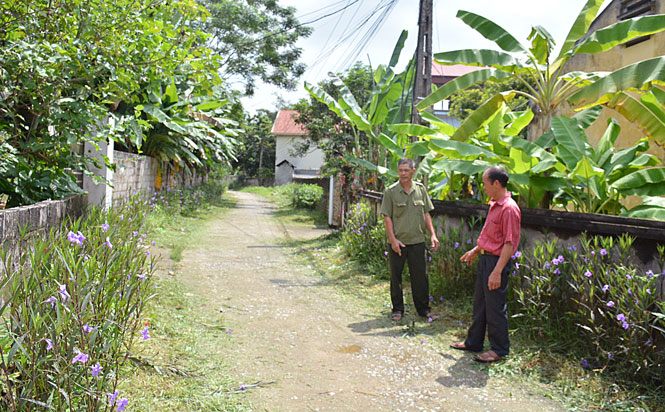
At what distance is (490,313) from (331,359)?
143cm

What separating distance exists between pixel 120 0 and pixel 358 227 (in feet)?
18.2

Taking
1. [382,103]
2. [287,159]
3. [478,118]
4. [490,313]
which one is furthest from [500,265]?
[287,159]

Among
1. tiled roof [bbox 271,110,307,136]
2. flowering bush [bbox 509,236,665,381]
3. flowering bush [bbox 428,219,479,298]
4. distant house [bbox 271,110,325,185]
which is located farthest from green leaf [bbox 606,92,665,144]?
distant house [bbox 271,110,325,185]

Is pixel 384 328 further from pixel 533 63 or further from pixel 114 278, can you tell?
pixel 533 63

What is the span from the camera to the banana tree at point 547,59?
574 cm

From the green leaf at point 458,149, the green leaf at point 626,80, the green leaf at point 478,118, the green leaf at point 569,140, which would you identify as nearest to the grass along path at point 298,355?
the green leaf at point 458,149

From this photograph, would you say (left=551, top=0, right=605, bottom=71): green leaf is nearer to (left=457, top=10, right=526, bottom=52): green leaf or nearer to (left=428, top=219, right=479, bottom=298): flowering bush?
(left=457, top=10, right=526, bottom=52): green leaf

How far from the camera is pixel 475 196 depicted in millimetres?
7961

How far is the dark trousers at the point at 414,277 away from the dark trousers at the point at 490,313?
1.06m

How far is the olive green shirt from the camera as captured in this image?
5629 millimetres

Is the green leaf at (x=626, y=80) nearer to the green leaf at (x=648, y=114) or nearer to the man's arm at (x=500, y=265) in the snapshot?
the green leaf at (x=648, y=114)

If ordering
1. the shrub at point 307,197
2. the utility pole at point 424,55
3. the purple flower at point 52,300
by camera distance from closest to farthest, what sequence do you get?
the purple flower at point 52,300 → the utility pole at point 424,55 → the shrub at point 307,197

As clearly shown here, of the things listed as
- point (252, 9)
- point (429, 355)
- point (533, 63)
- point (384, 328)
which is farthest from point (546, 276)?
point (252, 9)

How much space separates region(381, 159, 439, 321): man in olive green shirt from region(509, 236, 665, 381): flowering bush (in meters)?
0.98
